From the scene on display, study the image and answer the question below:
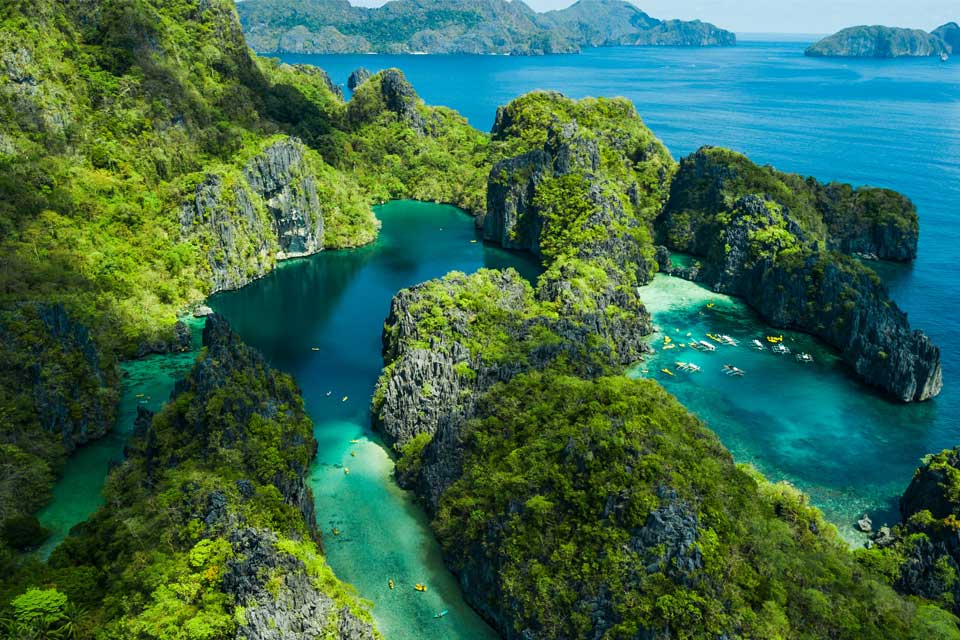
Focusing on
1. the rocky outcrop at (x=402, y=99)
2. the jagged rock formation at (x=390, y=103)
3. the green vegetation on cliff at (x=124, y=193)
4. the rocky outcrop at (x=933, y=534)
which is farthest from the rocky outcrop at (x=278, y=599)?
the rocky outcrop at (x=402, y=99)

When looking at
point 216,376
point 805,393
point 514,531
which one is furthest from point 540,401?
point 805,393

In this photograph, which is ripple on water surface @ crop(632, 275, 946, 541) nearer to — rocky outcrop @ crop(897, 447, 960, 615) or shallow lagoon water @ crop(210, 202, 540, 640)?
rocky outcrop @ crop(897, 447, 960, 615)

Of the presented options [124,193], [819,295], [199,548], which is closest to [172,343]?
[124,193]

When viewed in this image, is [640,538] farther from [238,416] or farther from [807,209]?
[807,209]

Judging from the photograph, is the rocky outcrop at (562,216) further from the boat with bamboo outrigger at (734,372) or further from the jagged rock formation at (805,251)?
the boat with bamboo outrigger at (734,372)

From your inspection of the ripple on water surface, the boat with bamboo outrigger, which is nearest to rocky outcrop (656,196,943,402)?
the ripple on water surface

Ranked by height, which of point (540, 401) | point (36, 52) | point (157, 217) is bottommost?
point (540, 401)

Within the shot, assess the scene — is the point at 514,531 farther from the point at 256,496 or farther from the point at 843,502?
the point at 843,502
